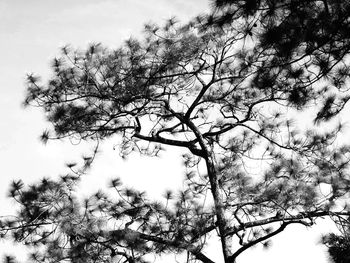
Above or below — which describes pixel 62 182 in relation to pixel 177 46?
below

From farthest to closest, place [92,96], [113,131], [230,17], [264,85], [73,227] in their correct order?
[113,131]
[92,96]
[73,227]
[264,85]
[230,17]

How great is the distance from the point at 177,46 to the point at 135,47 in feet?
1.20

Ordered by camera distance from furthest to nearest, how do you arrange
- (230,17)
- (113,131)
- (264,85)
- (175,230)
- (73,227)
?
1. (113,131)
2. (175,230)
3. (73,227)
4. (264,85)
5. (230,17)

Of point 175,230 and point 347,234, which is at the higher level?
point 175,230

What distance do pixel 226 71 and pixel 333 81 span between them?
1.25 meters

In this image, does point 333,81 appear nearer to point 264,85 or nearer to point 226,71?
point 264,85

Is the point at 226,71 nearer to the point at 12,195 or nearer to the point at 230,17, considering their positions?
the point at 230,17

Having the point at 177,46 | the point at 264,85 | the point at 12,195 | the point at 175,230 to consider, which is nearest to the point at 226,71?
the point at 177,46

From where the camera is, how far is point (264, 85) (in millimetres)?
2756

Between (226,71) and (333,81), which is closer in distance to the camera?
(333,81)

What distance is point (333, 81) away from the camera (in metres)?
2.84

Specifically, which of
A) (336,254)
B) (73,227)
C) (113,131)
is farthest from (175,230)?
(336,254)

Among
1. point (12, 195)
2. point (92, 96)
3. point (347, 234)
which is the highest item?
point (92, 96)

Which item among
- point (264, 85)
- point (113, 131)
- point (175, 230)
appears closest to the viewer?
point (264, 85)
